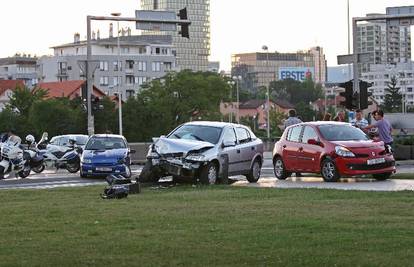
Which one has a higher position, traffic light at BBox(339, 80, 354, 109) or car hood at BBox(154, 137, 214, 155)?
traffic light at BBox(339, 80, 354, 109)

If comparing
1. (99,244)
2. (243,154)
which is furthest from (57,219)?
(243,154)

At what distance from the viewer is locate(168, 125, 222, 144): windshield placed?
21203 millimetres

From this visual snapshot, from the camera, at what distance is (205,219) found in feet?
40.2

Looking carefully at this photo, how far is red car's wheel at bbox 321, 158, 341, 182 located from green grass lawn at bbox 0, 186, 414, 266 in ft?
14.3

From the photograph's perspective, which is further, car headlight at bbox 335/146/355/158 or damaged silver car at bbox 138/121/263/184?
car headlight at bbox 335/146/355/158

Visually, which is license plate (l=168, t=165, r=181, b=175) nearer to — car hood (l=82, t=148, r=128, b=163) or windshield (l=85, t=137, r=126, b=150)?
car hood (l=82, t=148, r=128, b=163)

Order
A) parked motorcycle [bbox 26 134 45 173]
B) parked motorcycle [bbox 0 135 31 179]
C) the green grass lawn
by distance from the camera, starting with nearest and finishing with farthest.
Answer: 1. the green grass lawn
2. parked motorcycle [bbox 0 135 31 179]
3. parked motorcycle [bbox 26 134 45 173]

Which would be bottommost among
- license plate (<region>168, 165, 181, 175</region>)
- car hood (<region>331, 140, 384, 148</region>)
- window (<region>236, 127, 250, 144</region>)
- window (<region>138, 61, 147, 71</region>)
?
license plate (<region>168, 165, 181, 175</region>)

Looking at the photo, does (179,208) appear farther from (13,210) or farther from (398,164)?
(398,164)

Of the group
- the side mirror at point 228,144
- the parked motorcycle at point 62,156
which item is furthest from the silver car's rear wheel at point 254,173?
the parked motorcycle at point 62,156

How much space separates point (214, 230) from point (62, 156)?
23596mm

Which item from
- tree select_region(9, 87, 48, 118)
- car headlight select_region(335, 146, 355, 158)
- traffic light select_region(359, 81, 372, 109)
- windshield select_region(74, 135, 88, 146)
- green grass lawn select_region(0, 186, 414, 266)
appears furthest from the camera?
tree select_region(9, 87, 48, 118)

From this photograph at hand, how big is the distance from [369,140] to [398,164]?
37.9 feet

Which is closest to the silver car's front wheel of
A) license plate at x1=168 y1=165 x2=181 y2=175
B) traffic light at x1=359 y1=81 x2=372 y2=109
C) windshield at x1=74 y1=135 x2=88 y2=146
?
license plate at x1=168 y1=165 x2=181 y2=175
